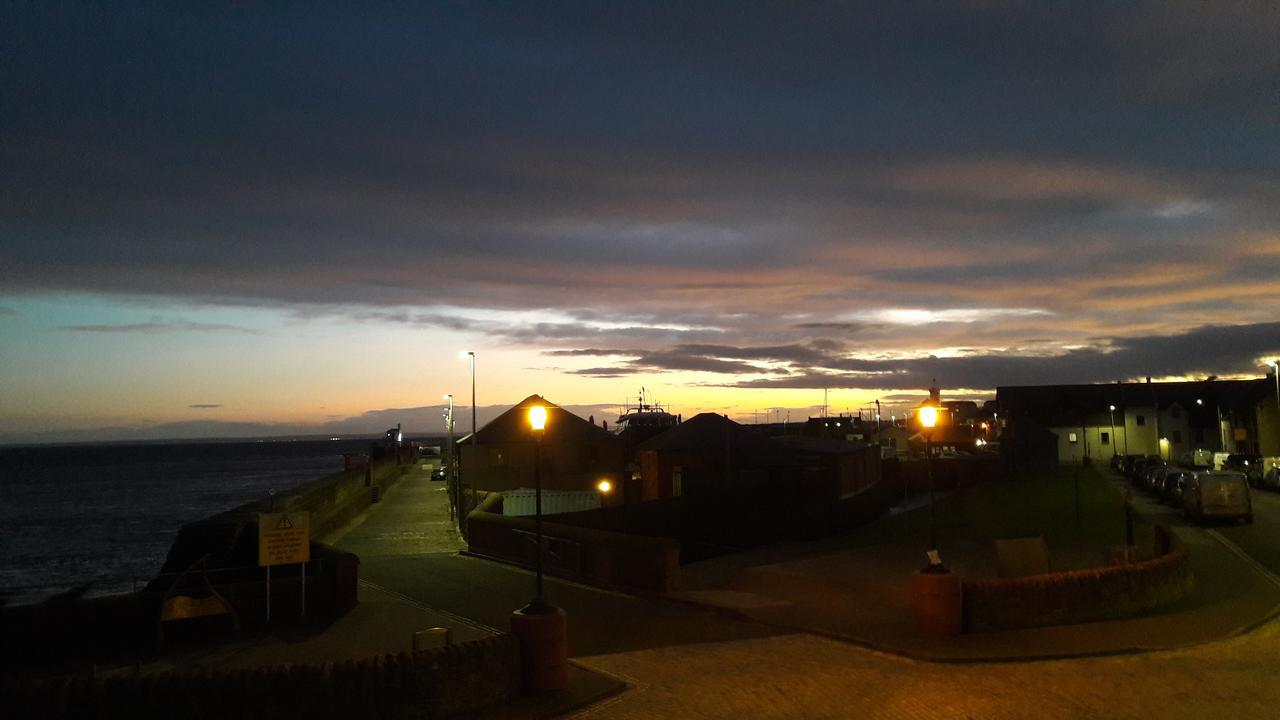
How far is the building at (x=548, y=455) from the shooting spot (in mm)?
56625

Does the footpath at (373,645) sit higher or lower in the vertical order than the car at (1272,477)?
lower

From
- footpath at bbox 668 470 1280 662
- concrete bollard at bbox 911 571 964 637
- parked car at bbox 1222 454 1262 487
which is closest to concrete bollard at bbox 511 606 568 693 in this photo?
footpath at bbox 668 470 1280 662

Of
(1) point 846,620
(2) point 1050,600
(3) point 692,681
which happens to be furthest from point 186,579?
(2) point 1050,600

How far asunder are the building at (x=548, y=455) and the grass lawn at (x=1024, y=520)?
17.3 meters

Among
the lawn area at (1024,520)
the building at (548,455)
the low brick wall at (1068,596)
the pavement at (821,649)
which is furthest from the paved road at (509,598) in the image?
the building at (548,455)

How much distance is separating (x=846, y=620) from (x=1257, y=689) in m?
6.77

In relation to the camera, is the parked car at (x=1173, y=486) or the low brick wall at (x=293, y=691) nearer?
the low brick wall at (x=293, y=691)

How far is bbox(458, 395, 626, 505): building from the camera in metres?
56.6

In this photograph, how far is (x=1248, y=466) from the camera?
6347 centimetres

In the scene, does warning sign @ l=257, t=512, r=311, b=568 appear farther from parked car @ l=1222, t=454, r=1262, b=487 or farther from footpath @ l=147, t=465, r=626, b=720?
parked car @ l=1222, t=454, r=1262, b=487

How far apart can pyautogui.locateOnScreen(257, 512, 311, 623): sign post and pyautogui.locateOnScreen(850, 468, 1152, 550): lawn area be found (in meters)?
22.1

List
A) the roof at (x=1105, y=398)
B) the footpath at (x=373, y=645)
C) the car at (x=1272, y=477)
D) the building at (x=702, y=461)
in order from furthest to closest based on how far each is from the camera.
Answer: the roof at (x=1105, y=398)
the car at (x=1272, y=477)
the building at (x=702, y=461)
the footpath at (x=373, y=645)

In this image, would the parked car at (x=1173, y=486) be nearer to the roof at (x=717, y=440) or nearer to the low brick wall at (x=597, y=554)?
the roof at (x=717, y=440)

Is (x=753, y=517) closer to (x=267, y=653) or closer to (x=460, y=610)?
(x=460, y=610)
